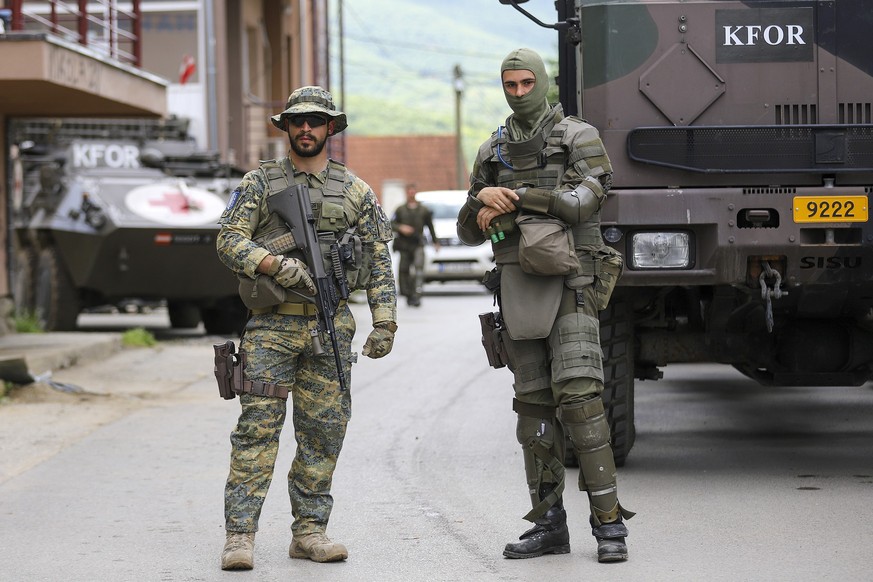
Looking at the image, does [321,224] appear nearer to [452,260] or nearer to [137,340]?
[137,340]

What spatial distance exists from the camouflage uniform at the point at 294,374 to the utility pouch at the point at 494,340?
38 centimetres

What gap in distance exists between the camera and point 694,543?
6258 millimetres

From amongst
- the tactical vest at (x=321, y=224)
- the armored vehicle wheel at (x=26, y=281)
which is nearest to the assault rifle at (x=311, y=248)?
the tactical vest at (x=321, y=224)

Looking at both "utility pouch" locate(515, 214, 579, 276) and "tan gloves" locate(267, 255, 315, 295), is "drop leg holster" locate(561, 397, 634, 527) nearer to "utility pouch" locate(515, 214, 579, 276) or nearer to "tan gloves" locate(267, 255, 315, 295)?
"utility pouch" locate(515, 214, 579, 276)

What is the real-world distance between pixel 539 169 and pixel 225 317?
39.7 ft

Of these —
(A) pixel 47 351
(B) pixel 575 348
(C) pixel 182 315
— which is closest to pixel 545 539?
(B) pixel 575 348

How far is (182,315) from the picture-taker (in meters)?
19.2

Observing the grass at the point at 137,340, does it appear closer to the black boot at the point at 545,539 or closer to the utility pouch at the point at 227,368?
the utility pouch at the point at 227,368

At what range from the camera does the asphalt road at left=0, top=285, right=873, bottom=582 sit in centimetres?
596

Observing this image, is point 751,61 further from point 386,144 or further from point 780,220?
point 386,144

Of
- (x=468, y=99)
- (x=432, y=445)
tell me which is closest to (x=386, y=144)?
(x=432, y=445)

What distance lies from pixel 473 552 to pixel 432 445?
3.06 meters

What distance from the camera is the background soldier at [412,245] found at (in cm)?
2305

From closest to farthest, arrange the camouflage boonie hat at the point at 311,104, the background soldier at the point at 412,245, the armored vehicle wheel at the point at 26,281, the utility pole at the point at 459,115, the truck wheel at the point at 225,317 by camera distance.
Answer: the camouflage boonie hat at the point at 311,104 → the armored vehicle wheel at the point at 26,281 → the truck wheel at the point at 225,317 → the background soldier at the point at 412,245 → the utility pole at the point at 459,115
